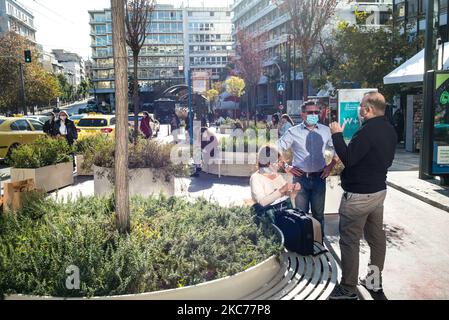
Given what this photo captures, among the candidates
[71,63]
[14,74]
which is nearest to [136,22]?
[14,74]

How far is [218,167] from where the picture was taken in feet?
39.0

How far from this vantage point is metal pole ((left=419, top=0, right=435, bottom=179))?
9945 millimetres

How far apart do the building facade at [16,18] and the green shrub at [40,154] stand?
75.6 meters

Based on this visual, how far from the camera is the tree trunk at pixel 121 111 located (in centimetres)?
418

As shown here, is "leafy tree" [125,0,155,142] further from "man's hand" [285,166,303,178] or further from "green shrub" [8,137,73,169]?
"man's hand" [285,166,303,178]

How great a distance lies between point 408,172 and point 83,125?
14973 millimetres

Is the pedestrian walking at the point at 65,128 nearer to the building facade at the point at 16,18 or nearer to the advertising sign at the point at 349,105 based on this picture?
the advertising sign at the point at 349,105

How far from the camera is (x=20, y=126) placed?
1589cm

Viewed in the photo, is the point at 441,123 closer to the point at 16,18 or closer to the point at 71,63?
the point at 16,18

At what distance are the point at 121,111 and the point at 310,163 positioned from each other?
273 cm

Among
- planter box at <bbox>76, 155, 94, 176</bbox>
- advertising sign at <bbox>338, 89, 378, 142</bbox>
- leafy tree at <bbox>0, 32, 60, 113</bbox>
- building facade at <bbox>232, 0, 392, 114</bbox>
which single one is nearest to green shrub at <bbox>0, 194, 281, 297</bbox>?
planter box at <bbox>76, 155, 94, 176</bbox>
